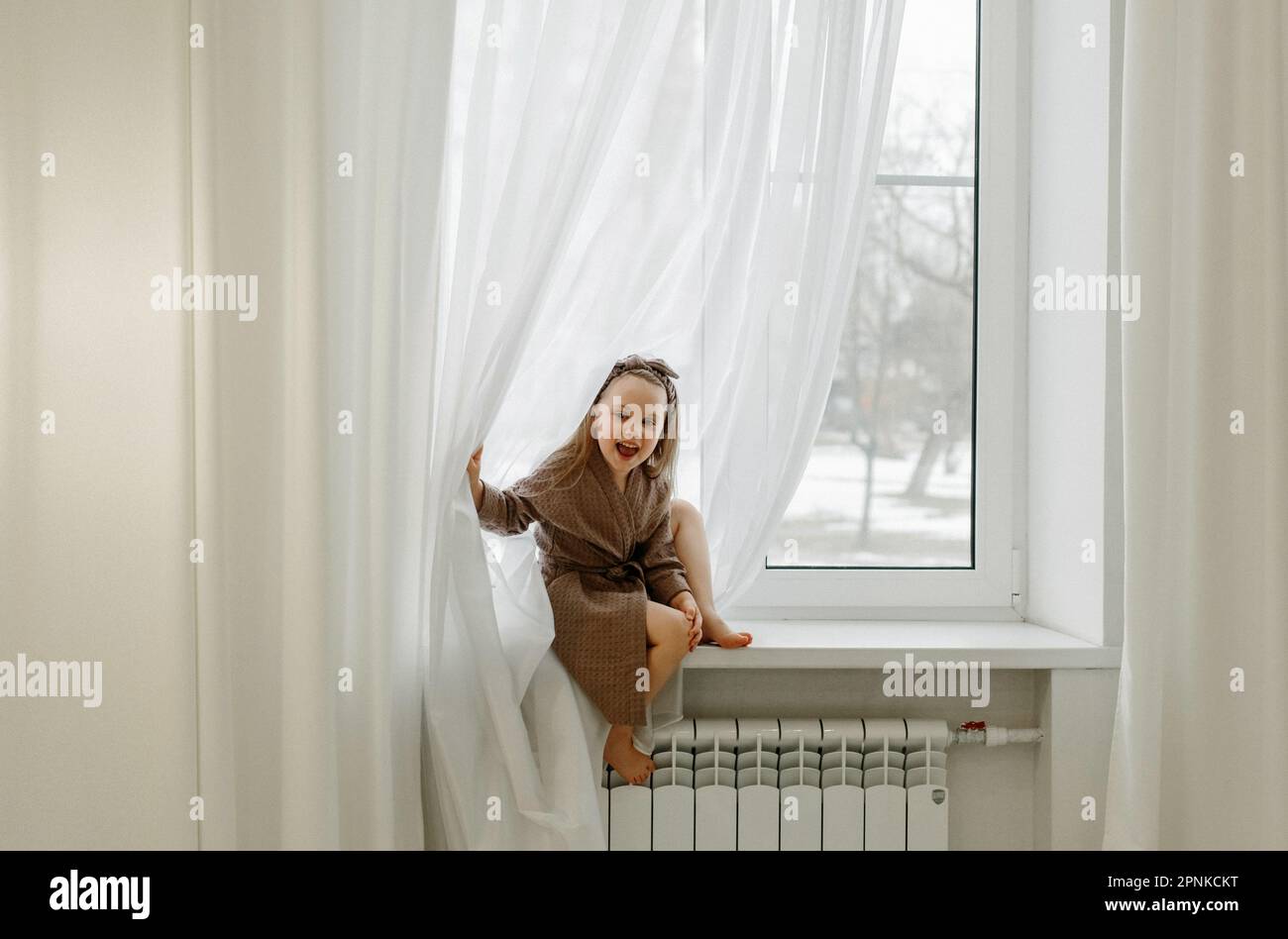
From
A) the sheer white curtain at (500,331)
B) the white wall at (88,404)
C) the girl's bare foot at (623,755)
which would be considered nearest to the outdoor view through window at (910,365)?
the girl's bare foot at (623,755)

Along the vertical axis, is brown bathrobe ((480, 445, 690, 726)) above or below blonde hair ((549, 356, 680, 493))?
below

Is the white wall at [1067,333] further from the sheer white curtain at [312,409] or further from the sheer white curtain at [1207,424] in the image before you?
the sheer white curtain at [312,409]

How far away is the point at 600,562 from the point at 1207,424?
36.0 inches

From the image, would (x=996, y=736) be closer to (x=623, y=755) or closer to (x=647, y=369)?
(x=623, y=755)

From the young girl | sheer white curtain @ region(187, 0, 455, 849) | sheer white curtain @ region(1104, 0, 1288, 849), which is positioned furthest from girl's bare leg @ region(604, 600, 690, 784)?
sheer white curtain @ region(1104, 0, 1288, 849)

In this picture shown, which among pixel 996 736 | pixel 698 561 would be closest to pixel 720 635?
pixel 698 561

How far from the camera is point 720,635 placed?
1.60 m

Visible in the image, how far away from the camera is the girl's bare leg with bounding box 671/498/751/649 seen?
1.60m

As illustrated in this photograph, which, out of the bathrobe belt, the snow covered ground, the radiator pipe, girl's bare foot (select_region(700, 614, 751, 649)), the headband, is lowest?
the radiator pipe

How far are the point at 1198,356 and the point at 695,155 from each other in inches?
31.1

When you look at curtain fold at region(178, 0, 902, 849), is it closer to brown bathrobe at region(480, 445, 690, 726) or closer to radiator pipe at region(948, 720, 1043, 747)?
brown bathrobe at region(480, 445, 690, 726)

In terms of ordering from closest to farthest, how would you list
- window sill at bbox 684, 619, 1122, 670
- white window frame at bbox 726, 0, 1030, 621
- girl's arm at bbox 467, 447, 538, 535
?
girl's arm at bbox 467, 447, 538, 535
window sill at bbox 684, 619, 1122, 670
white window frame at bbox 726, 0, 1030, 621
